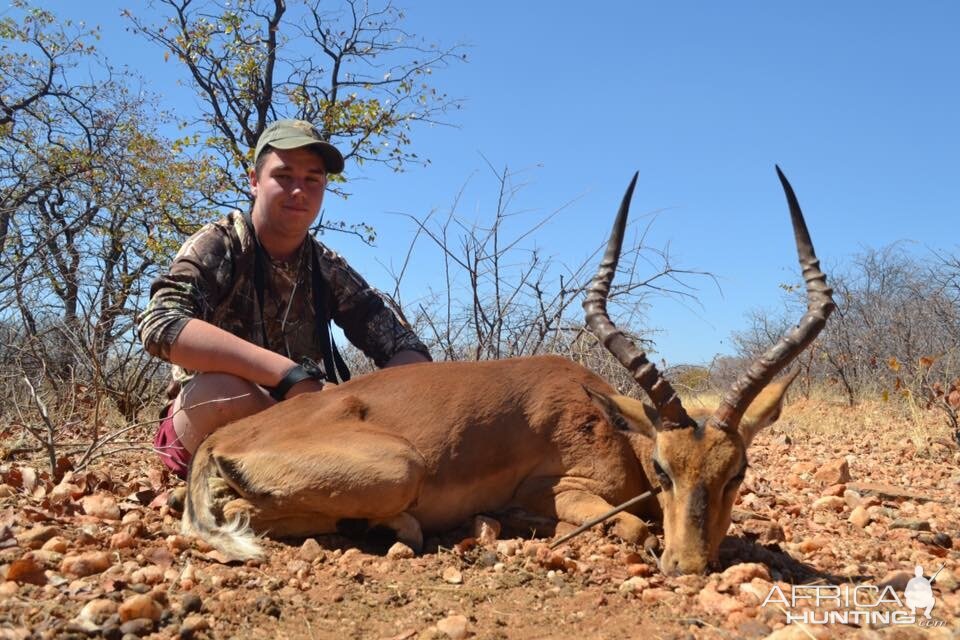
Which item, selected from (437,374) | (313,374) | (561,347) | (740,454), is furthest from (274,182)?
(561,347)

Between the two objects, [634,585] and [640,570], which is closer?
[634,585]

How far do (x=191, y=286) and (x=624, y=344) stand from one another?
2961 millimetres

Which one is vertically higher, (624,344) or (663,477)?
(624,344)

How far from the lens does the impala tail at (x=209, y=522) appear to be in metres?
4.02

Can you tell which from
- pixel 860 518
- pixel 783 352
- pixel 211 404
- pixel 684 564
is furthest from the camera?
pixel 211 404

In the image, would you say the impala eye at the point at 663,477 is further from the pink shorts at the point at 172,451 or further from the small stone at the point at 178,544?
the pink shorts at the point at 172,451

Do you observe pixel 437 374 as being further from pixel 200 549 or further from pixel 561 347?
pixel 561 347

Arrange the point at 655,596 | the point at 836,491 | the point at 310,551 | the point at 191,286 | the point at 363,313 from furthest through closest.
Result: the point at 363,313 < the point at 836,491 < the point at 191,286 < the point at 310,551 < the point at 655,596

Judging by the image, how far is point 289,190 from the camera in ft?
19.5

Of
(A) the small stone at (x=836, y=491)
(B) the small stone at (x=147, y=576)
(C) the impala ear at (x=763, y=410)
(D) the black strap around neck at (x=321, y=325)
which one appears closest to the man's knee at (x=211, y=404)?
(D) the black strap around neck at (x=321, y=325)

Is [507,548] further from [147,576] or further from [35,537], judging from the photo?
[35,537]

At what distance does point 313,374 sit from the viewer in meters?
5.37

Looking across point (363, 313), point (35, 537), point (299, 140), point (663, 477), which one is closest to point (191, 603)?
point (35, 537)

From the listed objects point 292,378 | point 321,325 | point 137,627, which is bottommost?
point 137,627
